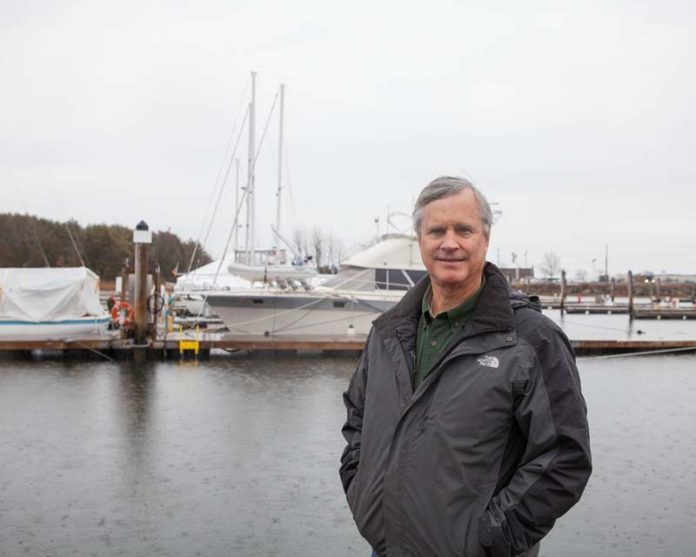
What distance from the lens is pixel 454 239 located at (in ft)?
8.70

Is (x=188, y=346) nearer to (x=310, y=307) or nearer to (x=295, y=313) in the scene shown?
(x=295, y=313)

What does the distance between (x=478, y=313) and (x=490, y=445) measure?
0.50 meters

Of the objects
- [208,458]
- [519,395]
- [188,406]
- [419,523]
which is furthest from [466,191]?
[188,406]

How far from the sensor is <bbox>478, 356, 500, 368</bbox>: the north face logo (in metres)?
2.50

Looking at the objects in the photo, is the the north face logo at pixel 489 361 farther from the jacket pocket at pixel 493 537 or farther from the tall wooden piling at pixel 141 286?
the tall wooden piling at pixel 141 286

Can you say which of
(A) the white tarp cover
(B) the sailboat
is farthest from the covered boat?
(B) the sailboat

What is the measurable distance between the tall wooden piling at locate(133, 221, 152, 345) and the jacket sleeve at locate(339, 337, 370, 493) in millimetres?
17516

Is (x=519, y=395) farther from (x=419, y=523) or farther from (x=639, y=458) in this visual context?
(x=639, y=458)

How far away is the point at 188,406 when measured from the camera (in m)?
13.3

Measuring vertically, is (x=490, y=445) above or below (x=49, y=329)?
above

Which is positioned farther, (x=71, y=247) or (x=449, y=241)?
(x=71, y=247)

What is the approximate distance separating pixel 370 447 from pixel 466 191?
111cm

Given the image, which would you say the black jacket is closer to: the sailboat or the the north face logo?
the the north face logo

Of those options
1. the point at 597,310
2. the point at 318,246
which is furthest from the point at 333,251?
the point at 597,310
